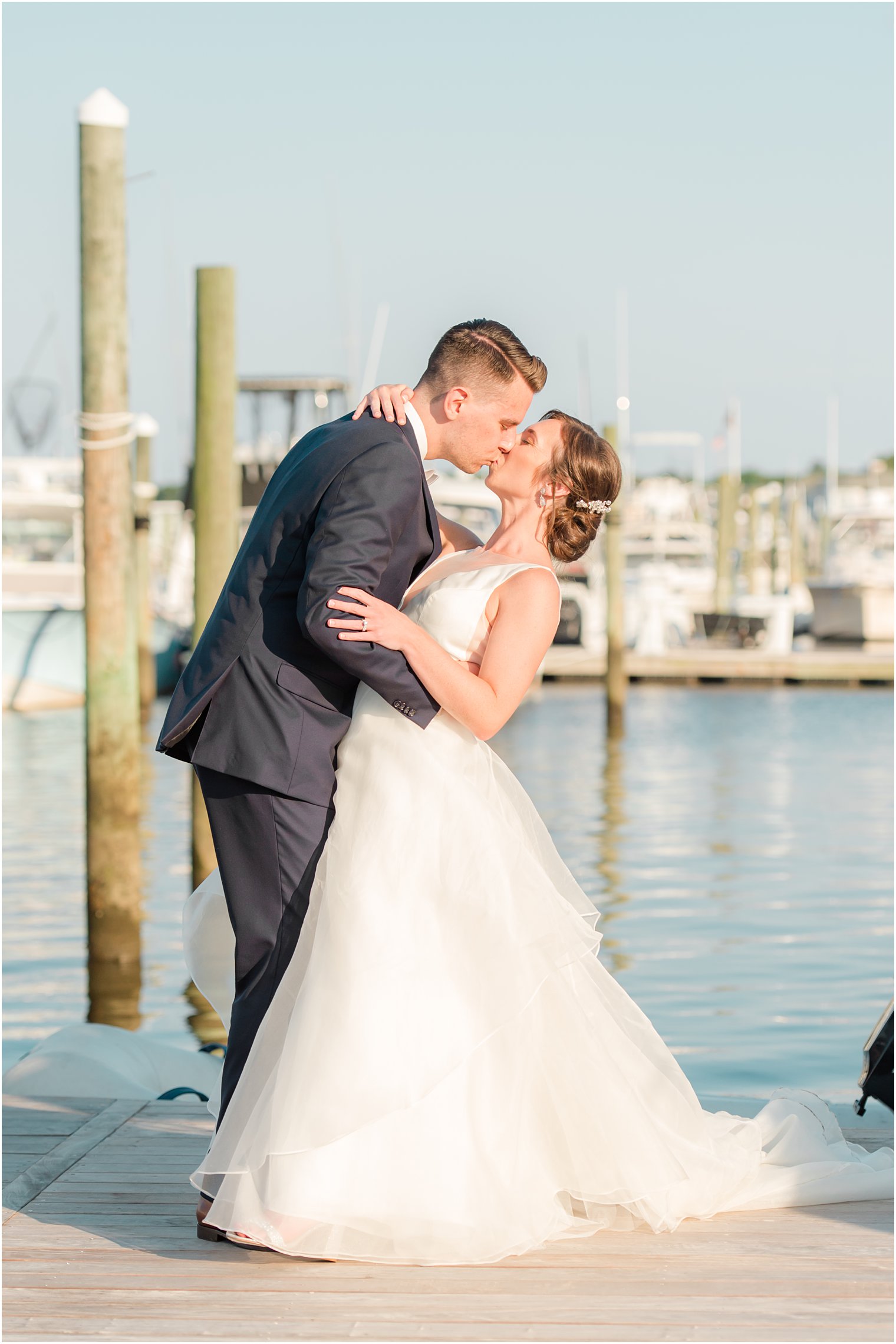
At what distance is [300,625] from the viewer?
295 centimetres

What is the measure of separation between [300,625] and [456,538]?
0.73 meters

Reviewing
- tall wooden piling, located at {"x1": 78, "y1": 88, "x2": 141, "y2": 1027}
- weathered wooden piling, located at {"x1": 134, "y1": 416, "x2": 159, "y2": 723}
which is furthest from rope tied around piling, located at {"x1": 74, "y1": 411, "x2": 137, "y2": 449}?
weathered wooden piling, located at {"x1": 134, "y1": 416, "x2": 159, "y2": 723}

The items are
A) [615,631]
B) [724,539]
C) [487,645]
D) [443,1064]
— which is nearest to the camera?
[443,1064]

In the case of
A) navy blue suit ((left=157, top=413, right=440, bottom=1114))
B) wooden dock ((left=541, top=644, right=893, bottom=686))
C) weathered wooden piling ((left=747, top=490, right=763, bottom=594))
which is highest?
navy blue suit ((left=157, top=413, right=440, bottom=1114))

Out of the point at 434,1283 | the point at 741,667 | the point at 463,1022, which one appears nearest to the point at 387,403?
the point at 463,1022

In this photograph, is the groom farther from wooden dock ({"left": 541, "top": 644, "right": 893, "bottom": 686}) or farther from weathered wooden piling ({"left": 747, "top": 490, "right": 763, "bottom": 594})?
weathered wooden piling ({"left": 747, "top": 490, "right": 763, "bottom": 594})

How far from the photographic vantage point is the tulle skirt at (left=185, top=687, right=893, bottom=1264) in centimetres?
289

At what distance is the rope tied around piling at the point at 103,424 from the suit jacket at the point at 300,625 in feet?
13.6

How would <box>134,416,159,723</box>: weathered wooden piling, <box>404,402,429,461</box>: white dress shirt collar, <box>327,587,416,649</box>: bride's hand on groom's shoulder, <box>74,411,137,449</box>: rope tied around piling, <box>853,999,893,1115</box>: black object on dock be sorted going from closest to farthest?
<box>327,587,416,649</box>: bride's hand on groom's shoulder
<box>404,402,429,461</box>: white dress shirt collar
<box>853,999,893,1115</box>: black object on dock
<box>74,411,137,449</box>: rope tied around piling
<box>134,416,159,723</box>: weathered wooden piling

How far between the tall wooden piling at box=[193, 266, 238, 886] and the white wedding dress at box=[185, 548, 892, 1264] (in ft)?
17.0

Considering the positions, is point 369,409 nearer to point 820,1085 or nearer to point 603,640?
point 820,1085

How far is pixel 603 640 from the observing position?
33844 mm

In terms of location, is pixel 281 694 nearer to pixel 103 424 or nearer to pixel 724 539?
pixel 103 424

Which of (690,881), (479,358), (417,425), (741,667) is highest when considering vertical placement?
(479,358)
